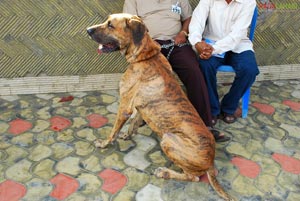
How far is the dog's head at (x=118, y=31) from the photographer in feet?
9.85

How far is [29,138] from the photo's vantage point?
142 inches

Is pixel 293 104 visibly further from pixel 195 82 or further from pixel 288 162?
pixel 195 82

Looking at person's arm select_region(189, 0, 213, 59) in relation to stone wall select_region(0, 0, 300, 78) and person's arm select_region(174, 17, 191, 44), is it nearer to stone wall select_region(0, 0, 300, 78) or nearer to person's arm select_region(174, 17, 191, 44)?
person's arm select_region(174, 17, 191, 44)

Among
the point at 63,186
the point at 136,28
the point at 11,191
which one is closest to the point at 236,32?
the point at 136,28

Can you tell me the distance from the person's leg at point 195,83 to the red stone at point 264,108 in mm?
1054

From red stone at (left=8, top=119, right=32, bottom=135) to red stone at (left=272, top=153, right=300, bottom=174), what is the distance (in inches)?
106

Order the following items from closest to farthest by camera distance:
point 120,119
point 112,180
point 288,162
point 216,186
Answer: point 216,186, point 112,180, point 120,119, point 288,162

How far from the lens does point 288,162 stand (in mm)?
3445

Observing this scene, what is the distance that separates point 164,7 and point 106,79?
136cm

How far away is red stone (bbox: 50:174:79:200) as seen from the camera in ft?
9.45

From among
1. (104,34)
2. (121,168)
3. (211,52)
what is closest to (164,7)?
(211,52)

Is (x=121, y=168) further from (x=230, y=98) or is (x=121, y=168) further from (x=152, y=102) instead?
(x=230, y=98)

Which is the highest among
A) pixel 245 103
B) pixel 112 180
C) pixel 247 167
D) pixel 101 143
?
pixel 101 143

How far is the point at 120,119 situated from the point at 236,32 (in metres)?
1.66
